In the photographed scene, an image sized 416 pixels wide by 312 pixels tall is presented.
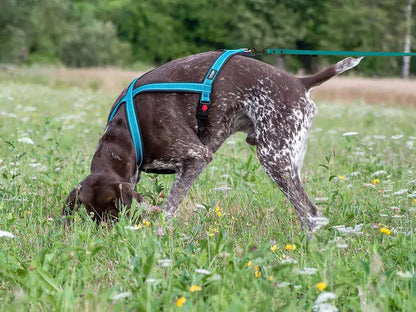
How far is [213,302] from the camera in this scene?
7.79 ft

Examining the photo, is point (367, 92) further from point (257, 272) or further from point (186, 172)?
point (257, 272)

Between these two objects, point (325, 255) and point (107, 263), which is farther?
point (107, 263)

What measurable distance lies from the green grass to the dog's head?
0.11 m

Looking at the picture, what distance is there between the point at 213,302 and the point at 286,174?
1673mm

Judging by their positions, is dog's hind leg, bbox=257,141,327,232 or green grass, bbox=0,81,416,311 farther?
dog's hind leg, bbox=257,141,327,232

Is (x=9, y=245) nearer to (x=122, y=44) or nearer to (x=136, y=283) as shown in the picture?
(x=136, y=283)

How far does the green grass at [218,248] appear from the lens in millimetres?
2445

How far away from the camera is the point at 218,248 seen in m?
2.91

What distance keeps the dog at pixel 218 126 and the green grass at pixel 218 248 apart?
216 mm

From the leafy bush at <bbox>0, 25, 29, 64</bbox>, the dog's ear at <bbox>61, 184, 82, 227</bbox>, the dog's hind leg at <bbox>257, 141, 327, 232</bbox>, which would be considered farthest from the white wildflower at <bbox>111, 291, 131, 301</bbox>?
the leafy bush at <bbox>0, 25, 29, 64</bbox>

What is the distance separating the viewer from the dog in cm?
391

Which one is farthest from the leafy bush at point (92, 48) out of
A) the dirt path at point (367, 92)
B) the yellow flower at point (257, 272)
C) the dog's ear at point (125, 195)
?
the yellow flower at point (257, 272)

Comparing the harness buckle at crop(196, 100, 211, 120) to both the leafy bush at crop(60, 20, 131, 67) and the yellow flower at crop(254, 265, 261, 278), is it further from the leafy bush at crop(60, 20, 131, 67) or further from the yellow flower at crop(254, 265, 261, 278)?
the leafy bush at crop(60, 20, 131, 67)

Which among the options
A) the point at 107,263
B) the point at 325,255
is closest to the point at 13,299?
the point at 107,263
